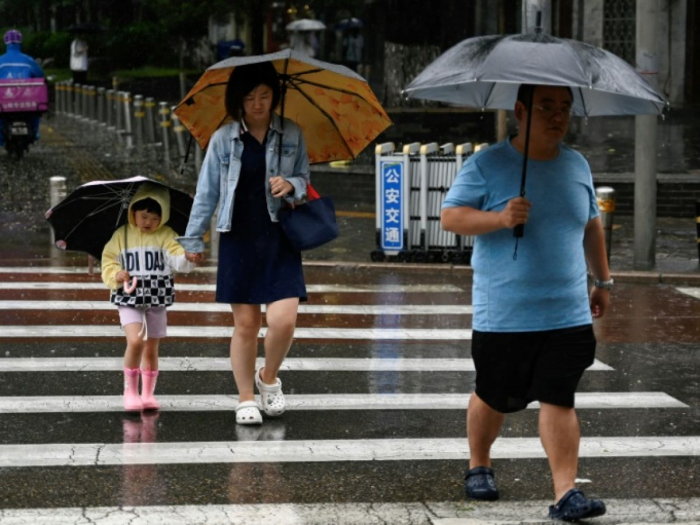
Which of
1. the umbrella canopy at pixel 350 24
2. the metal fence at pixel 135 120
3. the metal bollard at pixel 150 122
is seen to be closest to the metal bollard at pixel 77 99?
the metal fence at pixel 135 120

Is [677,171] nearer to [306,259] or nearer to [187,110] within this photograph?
[306,259]

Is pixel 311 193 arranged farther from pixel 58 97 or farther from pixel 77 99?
pixel 58 97

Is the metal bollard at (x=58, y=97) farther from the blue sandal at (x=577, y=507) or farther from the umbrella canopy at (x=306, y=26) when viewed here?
the blue sandal at (x=577, y=507)

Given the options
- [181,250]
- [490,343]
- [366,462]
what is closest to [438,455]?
[366,462]

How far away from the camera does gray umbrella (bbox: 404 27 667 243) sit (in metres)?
5.49

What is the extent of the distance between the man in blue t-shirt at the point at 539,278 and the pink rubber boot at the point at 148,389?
2.60 metres

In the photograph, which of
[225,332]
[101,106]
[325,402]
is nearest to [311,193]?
[325,402]

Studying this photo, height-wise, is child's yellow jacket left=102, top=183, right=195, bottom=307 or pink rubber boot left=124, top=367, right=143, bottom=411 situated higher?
child's yellow jacket left=102, top=183, right=195, bottom=307

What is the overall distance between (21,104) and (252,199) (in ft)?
55.2

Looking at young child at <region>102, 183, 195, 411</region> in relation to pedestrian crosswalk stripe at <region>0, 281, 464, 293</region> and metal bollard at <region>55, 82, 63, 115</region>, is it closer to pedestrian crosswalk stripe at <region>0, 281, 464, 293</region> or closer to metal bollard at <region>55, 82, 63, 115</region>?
pedestrian crosswalk stripe at <region>0, 281, 464, 293</region>

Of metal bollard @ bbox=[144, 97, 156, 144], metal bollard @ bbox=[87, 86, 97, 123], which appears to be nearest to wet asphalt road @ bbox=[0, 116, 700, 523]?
metal bollard @ bbox=[144, 97, 156, 144]

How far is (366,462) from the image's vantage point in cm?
684

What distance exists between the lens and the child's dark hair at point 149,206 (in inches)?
301

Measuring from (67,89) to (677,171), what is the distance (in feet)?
71.2
